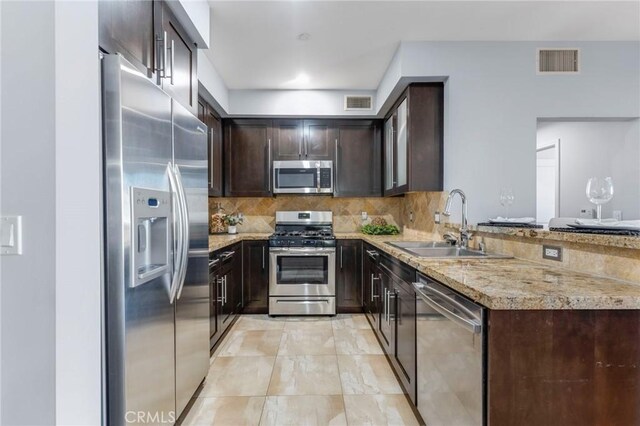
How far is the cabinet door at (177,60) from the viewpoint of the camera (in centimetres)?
178

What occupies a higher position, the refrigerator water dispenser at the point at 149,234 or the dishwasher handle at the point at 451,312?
the refrigerator water dispenser at the point at 149,234

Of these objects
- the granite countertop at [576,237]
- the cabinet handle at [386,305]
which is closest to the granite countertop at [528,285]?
the granite countertop at [576,237]

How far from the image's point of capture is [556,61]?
2.77 metres

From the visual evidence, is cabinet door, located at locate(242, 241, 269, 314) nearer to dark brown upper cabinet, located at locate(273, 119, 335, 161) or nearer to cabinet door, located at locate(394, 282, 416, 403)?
dark brown upper cabinet, located at locate(273, 119, 335, 161)

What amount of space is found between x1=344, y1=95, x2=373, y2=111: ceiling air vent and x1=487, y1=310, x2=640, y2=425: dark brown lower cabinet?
314 cm

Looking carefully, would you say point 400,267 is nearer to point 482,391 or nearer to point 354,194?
point 482,391

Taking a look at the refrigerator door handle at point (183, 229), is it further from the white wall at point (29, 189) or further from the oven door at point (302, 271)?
the oven door at point (302, 271)

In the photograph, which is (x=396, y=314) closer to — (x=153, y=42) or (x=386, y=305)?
(x=386, y=305)

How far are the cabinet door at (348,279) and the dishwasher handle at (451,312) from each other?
1893 millimetres

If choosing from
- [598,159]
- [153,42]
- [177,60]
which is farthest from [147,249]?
[598,159]

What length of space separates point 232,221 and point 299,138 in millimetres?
1331

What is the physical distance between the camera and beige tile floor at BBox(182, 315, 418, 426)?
6.25 feet

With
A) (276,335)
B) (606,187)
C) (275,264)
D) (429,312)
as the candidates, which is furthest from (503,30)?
(276,335)

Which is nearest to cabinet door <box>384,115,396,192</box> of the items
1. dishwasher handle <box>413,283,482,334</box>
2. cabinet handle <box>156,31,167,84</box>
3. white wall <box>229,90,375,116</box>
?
white wall <box>229,90,375,116</box>
